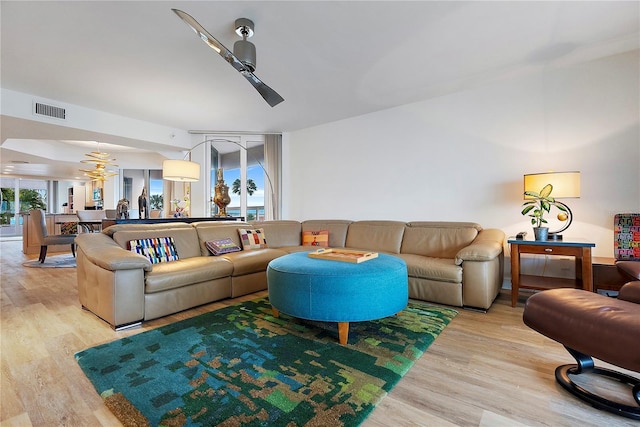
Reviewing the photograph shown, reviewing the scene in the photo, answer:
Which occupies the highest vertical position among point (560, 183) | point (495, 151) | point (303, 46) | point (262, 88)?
point (303, 46)

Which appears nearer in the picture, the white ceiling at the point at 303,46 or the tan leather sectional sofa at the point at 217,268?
the white ceiling at the point at 303,46

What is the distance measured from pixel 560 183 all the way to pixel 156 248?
408cm

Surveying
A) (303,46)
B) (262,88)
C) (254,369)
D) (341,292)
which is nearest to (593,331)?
(341,292)

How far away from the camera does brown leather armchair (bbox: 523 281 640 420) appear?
1.22 m

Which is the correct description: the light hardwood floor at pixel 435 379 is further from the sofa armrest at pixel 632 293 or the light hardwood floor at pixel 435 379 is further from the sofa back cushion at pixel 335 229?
the sofa back cushion at pixel 335 229

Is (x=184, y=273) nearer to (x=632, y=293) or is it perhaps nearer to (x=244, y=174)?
(x=632, y=293)

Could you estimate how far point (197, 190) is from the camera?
18.5ft

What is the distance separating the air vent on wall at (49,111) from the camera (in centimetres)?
370

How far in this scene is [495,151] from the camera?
136 inches

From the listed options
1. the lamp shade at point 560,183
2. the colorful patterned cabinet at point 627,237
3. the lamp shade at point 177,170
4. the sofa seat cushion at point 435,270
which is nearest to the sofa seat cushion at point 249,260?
the lamp shade at point 177,170

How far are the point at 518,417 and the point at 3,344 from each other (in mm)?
3274

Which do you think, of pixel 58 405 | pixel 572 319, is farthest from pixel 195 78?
pixel 572 319

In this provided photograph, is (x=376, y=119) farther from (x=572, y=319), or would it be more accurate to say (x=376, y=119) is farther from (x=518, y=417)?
(x=518, y=417)

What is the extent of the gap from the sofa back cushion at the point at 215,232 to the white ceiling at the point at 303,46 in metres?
1.72
